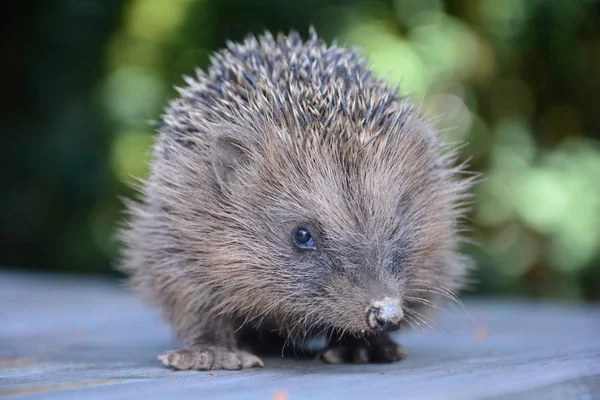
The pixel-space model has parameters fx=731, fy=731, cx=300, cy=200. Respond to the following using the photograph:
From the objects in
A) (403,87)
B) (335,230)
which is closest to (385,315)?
(335,230)

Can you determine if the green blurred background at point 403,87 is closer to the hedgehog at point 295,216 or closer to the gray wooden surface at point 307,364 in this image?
the gray wooden surface at point 307,364

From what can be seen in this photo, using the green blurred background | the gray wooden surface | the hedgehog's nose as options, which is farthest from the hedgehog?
the green blurred background

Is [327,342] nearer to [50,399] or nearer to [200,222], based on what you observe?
[200,222]

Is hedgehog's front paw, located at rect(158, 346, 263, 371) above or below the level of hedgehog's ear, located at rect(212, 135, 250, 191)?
below

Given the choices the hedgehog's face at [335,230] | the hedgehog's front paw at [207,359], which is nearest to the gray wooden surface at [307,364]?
the hedgehog's front paw at [207,359]

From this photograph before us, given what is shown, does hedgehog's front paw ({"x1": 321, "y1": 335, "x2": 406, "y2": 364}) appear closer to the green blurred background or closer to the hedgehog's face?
the hedgehog's face

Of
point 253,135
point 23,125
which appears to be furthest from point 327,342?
point 23,125
